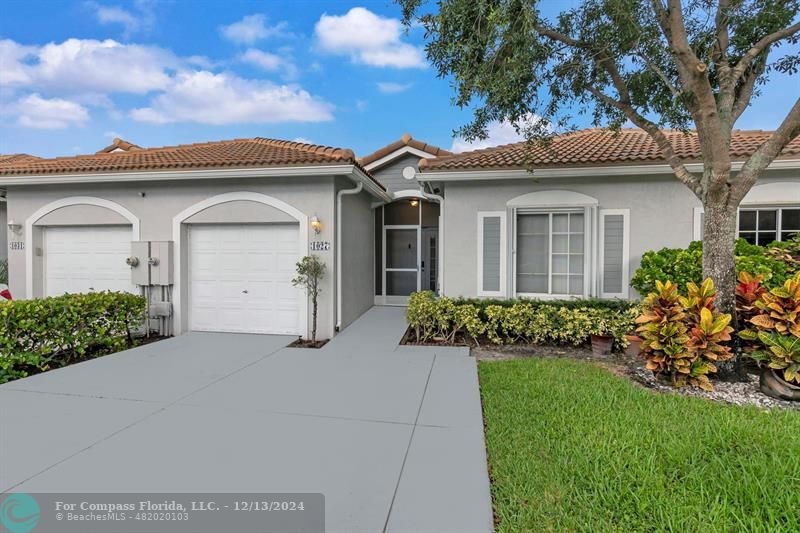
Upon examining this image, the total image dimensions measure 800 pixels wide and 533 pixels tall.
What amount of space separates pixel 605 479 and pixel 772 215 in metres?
8.29

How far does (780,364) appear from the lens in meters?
4.89

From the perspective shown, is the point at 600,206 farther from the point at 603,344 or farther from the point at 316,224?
the point at 316,224

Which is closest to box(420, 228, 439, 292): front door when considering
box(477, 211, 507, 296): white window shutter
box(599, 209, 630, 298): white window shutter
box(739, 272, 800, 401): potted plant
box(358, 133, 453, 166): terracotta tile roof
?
box(358, 133, 453, 166): terracotta tile roof

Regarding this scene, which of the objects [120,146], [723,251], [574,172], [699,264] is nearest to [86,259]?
[120,146]

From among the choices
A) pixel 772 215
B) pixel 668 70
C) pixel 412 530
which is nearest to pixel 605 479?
pixel 412 530

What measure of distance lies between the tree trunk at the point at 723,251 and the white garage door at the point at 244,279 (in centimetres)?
754

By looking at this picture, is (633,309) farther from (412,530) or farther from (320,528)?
(320,528)

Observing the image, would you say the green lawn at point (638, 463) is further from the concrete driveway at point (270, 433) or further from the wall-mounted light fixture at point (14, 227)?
the wall-mounted light fixture at point (14, 227)

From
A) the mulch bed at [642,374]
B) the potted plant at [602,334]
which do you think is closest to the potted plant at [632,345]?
the mulch bed at [642,374]

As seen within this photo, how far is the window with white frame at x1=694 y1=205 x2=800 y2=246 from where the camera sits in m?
7.77

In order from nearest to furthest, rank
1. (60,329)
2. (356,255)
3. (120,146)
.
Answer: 1. (60,329)
2. (356,255)
3. (120,146)

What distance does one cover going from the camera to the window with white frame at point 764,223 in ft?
25.5

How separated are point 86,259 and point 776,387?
537 inches

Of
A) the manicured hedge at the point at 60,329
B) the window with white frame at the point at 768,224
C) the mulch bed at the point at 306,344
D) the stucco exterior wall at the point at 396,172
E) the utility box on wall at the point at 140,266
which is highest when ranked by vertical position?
the stucco exterior wall at the point at 396,172
